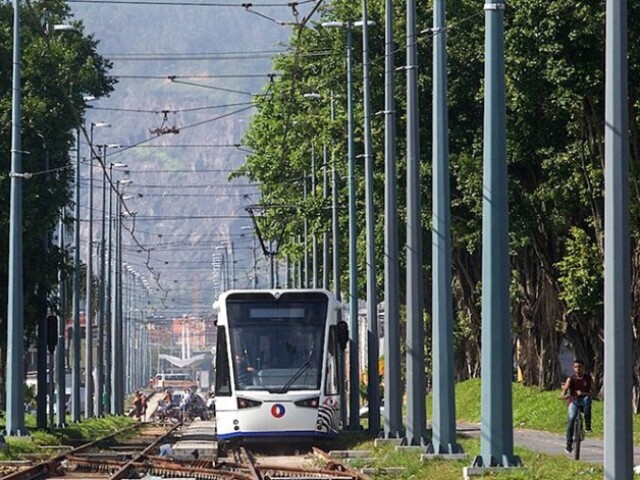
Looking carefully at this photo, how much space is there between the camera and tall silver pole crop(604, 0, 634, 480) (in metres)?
16.9

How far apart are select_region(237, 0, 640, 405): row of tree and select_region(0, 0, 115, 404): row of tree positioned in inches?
257

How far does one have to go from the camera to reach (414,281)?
3167 centimetres

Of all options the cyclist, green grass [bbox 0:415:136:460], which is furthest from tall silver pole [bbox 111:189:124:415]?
the cyclist

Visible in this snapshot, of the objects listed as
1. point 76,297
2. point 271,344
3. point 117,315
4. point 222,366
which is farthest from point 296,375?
point 117,315

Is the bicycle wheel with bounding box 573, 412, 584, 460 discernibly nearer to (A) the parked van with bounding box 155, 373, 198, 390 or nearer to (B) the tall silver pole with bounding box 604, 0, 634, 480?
(B) the tall silver pole with bounding box 604, 0, 634, 480

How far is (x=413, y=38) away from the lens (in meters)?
31.4

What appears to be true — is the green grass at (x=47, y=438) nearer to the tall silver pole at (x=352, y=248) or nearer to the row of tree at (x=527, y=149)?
the tall silver pole at (x=352, y=248)

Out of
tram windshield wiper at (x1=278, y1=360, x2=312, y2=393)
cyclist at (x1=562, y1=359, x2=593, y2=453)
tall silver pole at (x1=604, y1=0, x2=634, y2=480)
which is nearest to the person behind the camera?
tall silver pole at (x1=604, y1=0, x2=634, y2=480)

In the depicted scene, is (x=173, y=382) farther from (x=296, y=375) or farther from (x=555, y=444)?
(x=555, y=444)

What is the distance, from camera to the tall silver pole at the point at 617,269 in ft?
55.4

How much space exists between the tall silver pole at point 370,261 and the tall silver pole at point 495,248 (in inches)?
753

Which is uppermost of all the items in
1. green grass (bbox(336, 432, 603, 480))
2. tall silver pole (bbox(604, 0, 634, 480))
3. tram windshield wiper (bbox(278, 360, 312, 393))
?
tall silver pole (bbox(604, 0, 634, 480))

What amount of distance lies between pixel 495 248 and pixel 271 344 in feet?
48.9

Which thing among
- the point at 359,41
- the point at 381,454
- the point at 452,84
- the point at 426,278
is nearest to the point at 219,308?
the point at 381,454
